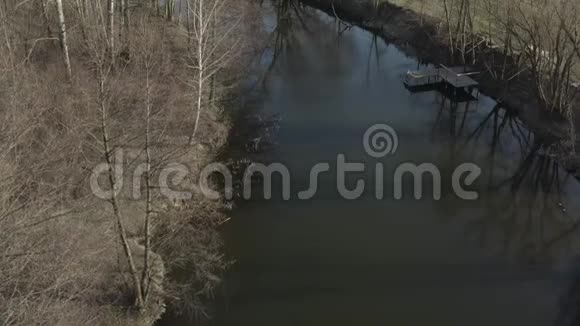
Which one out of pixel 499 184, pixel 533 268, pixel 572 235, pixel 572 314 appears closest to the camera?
pixel 572 314

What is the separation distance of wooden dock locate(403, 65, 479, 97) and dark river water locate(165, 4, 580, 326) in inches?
46.5

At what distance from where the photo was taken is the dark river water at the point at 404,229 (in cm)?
1489

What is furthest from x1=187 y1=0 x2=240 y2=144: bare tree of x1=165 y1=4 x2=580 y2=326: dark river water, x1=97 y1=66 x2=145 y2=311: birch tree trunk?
x1=97 y1=66 x2=145 y2=311: birch tree trunk

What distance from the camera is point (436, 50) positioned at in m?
31.6

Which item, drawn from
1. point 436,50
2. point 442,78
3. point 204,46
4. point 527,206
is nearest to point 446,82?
point 442,78

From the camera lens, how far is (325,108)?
84.4 feet

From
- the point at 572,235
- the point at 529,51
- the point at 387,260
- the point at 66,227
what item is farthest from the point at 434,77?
the point at 66,227

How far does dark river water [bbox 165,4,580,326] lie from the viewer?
48.9ft

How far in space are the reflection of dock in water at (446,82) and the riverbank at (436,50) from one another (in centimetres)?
85

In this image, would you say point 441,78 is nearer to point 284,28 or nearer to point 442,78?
point 442,78

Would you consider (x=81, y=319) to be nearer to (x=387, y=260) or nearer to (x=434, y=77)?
(x=387, y=260)

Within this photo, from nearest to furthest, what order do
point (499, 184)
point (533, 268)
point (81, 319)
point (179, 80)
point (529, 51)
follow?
point (81, 319)
point (533, 268)
point (499, 184)
point (179, 80)
point (529, 51)

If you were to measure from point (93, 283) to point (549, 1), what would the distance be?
20.8 metres

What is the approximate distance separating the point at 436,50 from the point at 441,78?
3.73m
